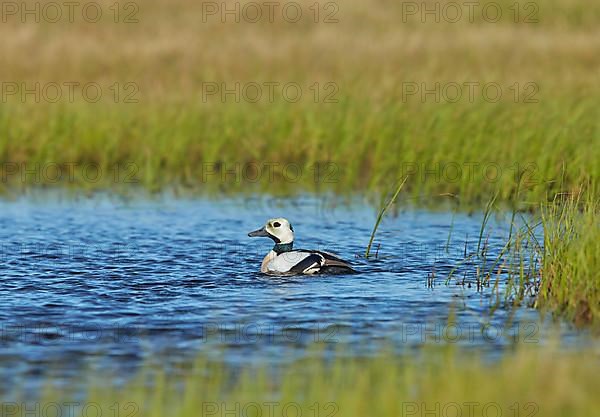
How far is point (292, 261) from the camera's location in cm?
1091

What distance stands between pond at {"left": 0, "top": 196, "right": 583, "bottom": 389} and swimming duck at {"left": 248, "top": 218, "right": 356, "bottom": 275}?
14cm

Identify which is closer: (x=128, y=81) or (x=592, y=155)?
(x=592, y=155)

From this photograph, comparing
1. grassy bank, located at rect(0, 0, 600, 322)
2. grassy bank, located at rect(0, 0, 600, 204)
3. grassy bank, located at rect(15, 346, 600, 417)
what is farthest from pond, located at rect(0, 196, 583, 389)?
grassy bank, located at rect(0, 0, 600, 204)

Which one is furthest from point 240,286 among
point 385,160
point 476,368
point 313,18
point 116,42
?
point 313,18

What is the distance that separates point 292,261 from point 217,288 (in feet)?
3.64

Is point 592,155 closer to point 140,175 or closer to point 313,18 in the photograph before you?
point 140,175

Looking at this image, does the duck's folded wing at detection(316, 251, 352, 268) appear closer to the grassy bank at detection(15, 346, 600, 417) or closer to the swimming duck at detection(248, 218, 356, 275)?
the swimming duck at detection(248, 218, 356, 275)

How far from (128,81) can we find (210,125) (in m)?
5.48

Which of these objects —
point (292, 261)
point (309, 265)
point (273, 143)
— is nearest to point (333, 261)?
point (309, 265)

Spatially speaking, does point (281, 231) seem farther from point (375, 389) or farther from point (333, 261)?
point (375, 389)

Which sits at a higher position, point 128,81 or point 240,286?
point 128,81

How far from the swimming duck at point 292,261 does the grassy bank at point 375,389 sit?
11.1ft

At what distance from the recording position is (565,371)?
614 cm

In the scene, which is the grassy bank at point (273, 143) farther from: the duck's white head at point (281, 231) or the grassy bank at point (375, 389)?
the grassy bank at point (375, 389)
